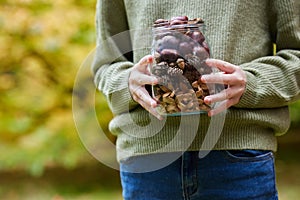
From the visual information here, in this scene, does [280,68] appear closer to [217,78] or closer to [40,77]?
[217,78]

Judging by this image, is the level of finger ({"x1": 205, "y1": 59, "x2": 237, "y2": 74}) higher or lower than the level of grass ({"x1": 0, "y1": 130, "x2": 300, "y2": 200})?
higher

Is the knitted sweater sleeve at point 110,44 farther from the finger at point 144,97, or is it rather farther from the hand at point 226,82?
the hand at point 226,82

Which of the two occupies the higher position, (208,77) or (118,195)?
(208,77)

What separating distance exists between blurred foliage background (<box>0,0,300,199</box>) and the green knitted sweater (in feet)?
5.41

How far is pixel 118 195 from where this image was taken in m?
3.12

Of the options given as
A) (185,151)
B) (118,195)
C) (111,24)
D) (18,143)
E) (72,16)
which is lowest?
(118,195)

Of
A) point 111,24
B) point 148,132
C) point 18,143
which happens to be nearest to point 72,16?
point 18,143

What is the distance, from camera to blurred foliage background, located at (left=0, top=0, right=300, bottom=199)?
2793 millimetres

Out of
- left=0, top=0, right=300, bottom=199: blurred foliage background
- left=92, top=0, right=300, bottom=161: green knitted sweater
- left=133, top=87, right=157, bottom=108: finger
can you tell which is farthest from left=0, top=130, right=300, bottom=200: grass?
left=133, top=87, right=157, bottom=108: finger

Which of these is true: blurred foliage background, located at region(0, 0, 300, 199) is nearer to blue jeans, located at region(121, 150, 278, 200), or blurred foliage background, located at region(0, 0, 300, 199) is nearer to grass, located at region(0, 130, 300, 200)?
grass, located at region(0, 130, 300, 200)

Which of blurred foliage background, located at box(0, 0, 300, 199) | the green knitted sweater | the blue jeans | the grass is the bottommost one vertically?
the grass

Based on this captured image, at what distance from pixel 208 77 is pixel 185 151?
0.67ft

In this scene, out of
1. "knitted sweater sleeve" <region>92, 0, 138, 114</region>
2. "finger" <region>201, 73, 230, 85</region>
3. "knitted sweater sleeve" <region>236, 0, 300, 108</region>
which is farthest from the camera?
"knitted sweater sleeve" <region>92, 0, 138, 114</region>

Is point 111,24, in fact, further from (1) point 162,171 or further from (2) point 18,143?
(2) point 18,143
